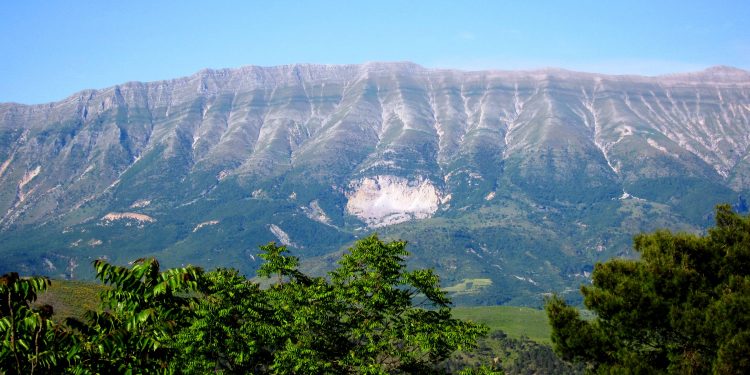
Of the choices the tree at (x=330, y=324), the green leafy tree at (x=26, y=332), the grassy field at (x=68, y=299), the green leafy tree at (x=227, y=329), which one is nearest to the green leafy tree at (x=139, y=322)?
the green leafy tree at (x=26, y=332)

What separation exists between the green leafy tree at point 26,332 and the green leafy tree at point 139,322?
687 millimetres

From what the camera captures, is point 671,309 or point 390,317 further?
point 671,309

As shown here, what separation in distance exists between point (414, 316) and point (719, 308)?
724 inches

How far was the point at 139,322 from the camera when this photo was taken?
20.6 metres

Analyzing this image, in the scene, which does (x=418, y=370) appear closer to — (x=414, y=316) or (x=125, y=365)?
(x=414, y=316)

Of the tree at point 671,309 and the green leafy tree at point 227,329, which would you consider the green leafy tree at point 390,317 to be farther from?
the tree at point 671,309

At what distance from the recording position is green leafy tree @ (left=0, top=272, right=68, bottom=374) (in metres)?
19.7

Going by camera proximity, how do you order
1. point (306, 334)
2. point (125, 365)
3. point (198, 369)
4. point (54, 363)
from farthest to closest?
point (306, 334)
point (198, 369)
point (125, 365)
point (54, 363)

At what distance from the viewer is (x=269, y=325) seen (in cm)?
4416

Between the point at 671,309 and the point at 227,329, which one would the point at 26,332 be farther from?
the point at 671,309

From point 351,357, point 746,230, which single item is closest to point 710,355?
point 746,230

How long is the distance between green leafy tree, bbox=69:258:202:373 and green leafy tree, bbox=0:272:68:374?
0.69m

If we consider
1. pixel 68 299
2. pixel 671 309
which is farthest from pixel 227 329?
pixel 68 299

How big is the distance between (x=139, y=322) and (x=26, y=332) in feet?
10.5
